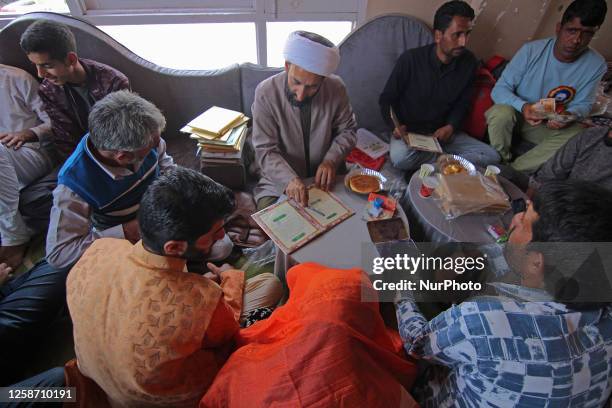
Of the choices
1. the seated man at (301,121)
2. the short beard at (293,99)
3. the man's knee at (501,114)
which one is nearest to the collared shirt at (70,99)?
the seated man at (301,121)

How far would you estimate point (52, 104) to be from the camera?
2006 millimetres

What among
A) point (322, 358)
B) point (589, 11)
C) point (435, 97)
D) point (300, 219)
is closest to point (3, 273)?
point (300, 219)

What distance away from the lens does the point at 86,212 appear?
1477mm

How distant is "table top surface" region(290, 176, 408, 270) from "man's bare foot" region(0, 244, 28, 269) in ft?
5.54

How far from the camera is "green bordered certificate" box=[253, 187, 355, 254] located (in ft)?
4.84

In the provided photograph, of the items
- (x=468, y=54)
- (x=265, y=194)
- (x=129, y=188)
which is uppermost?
(x=468, y=54)

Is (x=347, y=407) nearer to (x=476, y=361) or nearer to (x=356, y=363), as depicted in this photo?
(x=356, y=363)

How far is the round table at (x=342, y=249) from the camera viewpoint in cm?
142

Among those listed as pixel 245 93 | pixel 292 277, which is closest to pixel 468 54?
Result: pixel 245 93

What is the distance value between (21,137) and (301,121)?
5.72ft

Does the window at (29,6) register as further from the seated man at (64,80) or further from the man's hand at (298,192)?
the man's hand at (298,192)

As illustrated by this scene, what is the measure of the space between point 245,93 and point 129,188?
1.37 metres

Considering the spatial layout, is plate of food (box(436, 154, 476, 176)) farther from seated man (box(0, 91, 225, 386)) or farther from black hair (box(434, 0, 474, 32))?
seated man (box(0, 91, 225, 386))

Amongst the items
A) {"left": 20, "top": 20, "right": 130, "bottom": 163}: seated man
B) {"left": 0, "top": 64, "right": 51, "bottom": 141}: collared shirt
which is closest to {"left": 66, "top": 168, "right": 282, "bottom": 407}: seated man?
{"left": 20, "top": 20, "right": 130, "bottom": 163}: seated man
